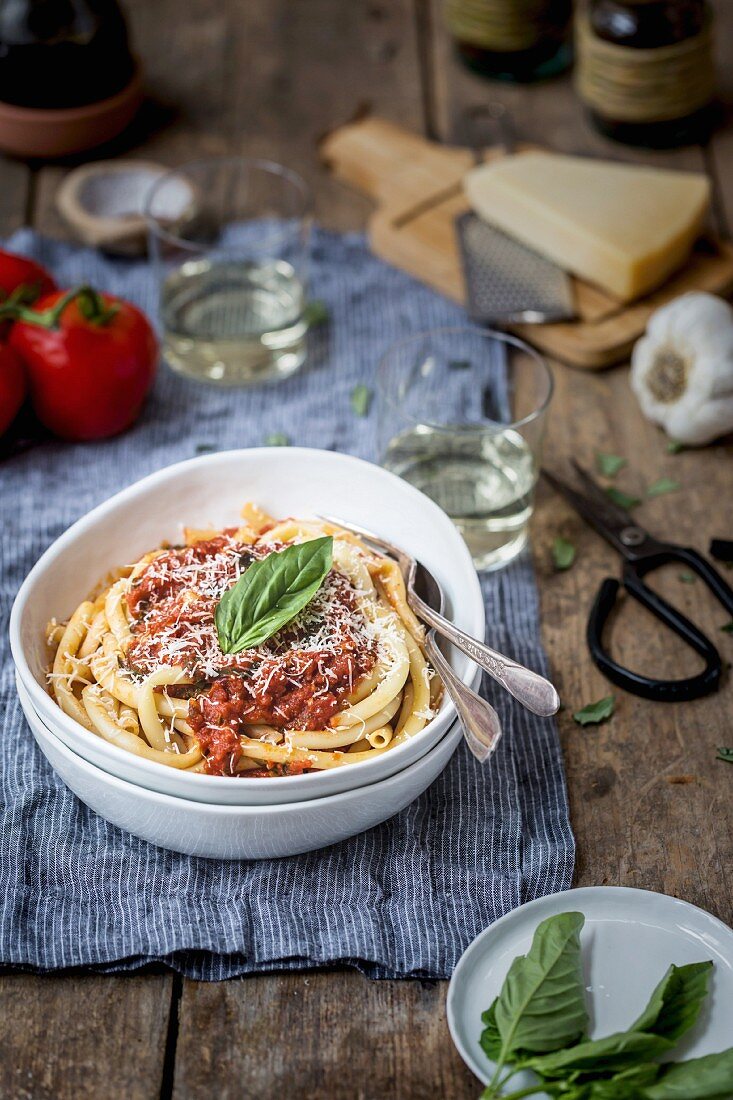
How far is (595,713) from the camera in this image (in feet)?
8.28

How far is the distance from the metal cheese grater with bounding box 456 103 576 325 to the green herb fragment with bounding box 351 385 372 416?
1.33 ft

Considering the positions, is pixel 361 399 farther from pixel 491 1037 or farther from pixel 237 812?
pixel 491 1037

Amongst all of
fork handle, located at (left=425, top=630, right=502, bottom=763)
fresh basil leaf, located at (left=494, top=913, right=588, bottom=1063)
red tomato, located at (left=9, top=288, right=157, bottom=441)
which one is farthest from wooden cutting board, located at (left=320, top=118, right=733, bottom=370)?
fresh basil leaf, located at (left=494, top=913, right=588, bottom=1063)

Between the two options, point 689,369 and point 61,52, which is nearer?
point 689,369

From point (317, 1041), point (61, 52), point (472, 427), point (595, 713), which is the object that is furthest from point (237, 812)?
point (61, 52)

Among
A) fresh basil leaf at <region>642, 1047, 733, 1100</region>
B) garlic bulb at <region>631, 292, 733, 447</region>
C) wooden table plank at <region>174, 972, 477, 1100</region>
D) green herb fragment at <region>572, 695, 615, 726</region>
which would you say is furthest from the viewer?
garlic bulb at <region>631, 292, 733, 447</region>

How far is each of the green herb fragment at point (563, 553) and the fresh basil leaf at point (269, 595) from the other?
0.88 metres

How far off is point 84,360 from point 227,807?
4.88ft

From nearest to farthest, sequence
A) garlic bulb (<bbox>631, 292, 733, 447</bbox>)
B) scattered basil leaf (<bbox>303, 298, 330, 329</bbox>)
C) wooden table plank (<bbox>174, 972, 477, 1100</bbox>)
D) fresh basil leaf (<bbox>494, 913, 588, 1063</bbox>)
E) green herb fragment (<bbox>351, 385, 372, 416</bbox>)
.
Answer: fresh basil leaf (<bbox>494, 913, 588, 1063</bbox>) → wooden table plank (<bbox>174, 972, 477, 1100</bbox>) → garlic bulb (<bbox>631, 292, 733, 447</bbox>) → green herb fragment (<bbox>351, 385, 372, 416</bbox>) → scattered basil leaf (<bbox>303, 298, 330, 329</bbox>)

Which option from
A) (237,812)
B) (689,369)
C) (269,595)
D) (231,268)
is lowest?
(231,268)

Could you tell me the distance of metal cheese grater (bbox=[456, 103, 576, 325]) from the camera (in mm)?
3455

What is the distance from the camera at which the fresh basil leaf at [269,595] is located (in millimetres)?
2109

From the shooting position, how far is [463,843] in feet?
7.41

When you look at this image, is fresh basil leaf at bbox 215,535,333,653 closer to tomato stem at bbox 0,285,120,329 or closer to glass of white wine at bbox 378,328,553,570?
glass of white wine at bbox 378,328,553,570
